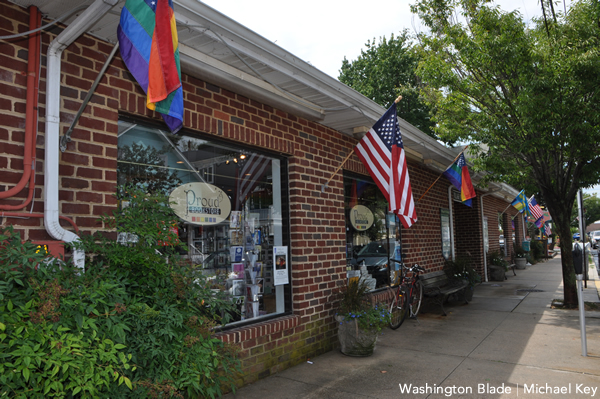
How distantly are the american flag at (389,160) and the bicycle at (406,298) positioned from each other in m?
2.40

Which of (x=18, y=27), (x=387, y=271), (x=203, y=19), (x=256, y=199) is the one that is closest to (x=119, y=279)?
(x=18, y=27)

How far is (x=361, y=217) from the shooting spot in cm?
760

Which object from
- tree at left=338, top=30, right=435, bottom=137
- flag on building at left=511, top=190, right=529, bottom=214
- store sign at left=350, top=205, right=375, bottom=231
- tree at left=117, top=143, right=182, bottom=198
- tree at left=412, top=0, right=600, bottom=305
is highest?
tree at left=338, top=30, right=435, bottom=137

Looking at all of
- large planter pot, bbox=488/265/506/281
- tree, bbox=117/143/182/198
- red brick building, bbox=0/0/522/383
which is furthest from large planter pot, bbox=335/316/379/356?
large planter pot, bbox=488/265/506/281

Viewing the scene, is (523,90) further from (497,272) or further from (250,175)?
(497,272)

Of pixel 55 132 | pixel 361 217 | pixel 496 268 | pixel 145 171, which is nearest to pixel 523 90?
pixel 361 217

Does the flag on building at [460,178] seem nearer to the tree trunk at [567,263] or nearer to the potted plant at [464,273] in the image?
the potted plant at [464,273]

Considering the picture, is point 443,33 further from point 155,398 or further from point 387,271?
point 155,398

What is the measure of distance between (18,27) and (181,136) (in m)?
1.71

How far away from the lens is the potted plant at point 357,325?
5539 mm

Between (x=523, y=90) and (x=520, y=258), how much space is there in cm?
1474

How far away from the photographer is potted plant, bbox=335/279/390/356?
554 centimetres

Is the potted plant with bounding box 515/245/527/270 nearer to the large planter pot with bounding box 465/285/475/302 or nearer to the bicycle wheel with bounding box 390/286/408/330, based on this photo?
the large planter pot with bounding box 465/285/475/302

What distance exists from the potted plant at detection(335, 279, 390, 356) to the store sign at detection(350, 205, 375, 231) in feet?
5.90
